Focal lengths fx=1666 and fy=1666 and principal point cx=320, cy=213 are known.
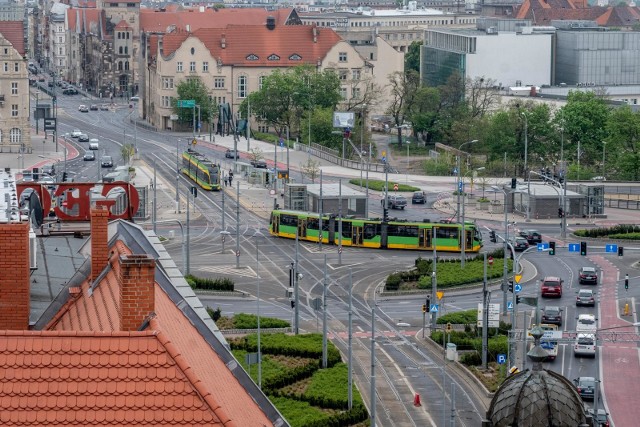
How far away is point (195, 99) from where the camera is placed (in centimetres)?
18912

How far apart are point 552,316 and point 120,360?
6088 cm

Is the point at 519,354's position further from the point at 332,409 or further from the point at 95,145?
the point at 95,145

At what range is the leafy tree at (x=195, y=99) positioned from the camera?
620ft

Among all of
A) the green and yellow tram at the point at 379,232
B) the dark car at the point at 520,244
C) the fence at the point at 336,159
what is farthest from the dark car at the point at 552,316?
the fence at the point at 336,159

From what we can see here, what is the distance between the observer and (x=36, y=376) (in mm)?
24406

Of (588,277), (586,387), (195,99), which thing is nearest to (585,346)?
(586,387)

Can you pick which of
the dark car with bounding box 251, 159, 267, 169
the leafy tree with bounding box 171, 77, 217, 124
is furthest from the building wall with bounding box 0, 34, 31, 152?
the dark car with bounding box 251, 159, 267, 169

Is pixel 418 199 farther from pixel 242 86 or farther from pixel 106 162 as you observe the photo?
pixel 242 86

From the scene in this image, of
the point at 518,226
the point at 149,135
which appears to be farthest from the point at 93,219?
the point at 149,135

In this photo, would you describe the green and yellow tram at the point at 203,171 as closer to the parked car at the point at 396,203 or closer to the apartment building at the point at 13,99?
the parked car at the point at 396,203

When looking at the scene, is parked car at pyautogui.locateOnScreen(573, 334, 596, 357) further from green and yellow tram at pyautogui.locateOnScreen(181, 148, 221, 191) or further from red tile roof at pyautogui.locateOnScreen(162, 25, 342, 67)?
red tile roof at pyautogui.locateOnScreen(162, 25, 342, 67)

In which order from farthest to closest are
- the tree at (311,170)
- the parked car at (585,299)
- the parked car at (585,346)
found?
the tree at (311,170)
the parked car at (585,299)
the parked car at (585,346)

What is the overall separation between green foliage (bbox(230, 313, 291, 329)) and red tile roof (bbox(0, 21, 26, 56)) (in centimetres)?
9864

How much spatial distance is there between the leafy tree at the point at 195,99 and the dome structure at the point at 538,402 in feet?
535
